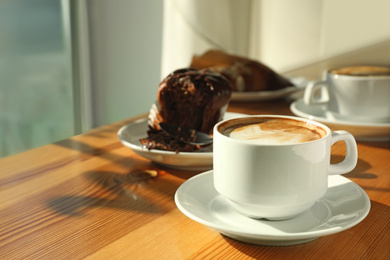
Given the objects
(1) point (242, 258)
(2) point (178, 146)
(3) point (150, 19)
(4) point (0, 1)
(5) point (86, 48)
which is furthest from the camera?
(5) point (86, 48)

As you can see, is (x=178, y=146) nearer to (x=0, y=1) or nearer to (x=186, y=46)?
(x=186, y=46)

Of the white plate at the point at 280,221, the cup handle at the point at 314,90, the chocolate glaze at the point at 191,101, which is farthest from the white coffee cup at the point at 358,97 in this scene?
the white plate at the point at 280,221

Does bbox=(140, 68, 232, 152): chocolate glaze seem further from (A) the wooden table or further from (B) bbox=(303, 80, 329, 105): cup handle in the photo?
(B) bbox=(303, 80, 329, 105): cup handle

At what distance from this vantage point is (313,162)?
0.43m

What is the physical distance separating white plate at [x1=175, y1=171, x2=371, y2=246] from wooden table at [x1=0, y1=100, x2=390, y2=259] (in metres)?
0.02

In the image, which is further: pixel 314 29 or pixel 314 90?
pixel 314 29

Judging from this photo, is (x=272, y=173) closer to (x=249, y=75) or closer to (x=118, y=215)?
(x=118, y=215)

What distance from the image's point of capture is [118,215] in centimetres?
51

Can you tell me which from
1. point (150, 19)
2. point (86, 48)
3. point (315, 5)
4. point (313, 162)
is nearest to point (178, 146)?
point (313, 162)

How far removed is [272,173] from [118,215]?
19cm

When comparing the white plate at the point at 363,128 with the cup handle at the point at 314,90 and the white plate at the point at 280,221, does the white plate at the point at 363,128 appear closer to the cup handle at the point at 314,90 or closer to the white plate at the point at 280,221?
the cup handle at the point at 314,90

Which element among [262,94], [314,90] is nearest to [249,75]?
[262,94]

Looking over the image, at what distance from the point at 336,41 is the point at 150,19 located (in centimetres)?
109

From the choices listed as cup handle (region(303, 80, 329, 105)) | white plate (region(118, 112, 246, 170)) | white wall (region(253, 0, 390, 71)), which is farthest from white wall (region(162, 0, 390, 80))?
white plate (region(118, 112, 246, 170))
